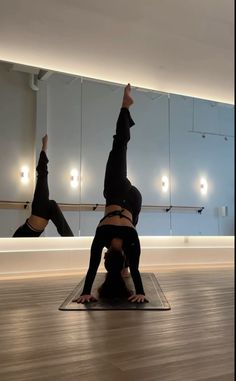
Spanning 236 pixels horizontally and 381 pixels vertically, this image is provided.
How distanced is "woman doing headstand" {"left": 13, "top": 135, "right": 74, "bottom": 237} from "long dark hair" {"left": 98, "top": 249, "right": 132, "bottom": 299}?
6.52 ft

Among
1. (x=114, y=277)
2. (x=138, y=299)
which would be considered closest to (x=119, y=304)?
(x=138, y=299)

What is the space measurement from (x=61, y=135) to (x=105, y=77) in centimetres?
108

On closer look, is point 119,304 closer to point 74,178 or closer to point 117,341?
point 117,341

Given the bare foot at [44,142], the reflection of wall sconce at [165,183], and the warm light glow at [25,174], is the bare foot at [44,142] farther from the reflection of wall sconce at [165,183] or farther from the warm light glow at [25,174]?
the reflection of wall sconce at [165,183]

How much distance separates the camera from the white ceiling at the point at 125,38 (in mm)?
3395

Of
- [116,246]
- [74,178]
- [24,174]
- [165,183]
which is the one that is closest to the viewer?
[116,246]

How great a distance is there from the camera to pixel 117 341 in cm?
169

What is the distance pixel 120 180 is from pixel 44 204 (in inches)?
67.2

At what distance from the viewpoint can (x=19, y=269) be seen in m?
4.39

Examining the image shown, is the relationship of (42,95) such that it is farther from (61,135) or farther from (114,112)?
(114,112)

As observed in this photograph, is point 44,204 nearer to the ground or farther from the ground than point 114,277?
farther from the ground

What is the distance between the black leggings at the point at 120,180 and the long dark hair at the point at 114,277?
0.72 m

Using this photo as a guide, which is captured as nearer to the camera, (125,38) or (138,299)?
(138,299)

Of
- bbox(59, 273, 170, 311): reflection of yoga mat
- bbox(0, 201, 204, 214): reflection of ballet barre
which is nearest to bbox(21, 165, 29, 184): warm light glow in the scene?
bbox(0, 201, 204, 214): reflection of ballet barre
